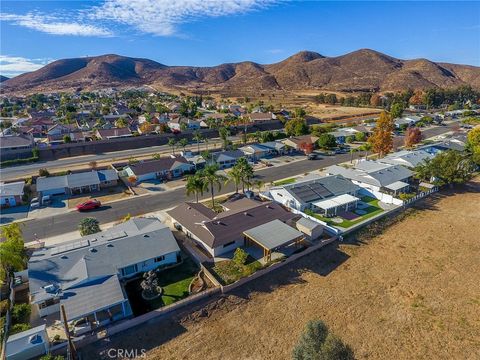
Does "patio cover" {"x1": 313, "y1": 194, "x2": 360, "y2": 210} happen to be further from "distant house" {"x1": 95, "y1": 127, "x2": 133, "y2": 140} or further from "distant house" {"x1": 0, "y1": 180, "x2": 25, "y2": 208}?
"distant house" {"x1": 95, "y1": 127, "x2": 133, "y2": 140}

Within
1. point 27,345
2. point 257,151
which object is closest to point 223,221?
point 27,345

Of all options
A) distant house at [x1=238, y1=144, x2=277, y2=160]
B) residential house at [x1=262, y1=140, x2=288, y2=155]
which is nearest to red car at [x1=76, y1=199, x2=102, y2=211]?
distant house at [x1=238, y1=144, x2=277, y2=160]

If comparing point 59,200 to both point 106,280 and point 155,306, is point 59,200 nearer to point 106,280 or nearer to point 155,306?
point 106,280

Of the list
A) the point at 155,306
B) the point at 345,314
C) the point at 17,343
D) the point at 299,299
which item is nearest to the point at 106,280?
A: the point at 155,306

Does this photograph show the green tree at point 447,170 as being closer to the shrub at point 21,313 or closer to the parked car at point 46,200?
the shrub at point 21,313

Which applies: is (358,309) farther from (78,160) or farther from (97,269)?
(78,160)

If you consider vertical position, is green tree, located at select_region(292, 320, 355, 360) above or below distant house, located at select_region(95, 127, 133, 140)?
below
